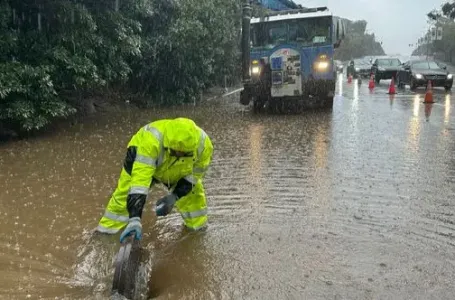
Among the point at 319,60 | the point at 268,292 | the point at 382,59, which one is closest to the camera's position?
the point at 268,292

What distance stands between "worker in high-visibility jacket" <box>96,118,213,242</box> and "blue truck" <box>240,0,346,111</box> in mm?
8883

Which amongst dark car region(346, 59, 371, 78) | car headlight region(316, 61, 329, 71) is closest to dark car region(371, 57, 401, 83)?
dark car region(346, 59, 371, 78)

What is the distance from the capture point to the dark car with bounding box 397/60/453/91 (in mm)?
20703

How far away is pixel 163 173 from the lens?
13.3 ft

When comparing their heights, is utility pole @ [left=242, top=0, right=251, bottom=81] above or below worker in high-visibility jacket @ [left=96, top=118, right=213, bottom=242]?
above

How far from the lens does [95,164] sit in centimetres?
740

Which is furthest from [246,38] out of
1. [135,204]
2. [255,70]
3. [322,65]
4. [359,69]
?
[359,69]

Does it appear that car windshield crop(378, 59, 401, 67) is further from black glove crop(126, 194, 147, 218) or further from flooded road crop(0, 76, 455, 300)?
black glove crop(126, 194, 147, 218)

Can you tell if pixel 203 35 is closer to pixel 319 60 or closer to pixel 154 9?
pixel 154 9

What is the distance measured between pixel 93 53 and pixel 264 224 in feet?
23.1

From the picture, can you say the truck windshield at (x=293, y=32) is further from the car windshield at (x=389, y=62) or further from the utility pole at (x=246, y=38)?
the car windshield at (x=389, y=62)

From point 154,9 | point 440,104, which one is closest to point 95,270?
point 154,9

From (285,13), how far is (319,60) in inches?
66.6

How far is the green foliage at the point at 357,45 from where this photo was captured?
8318 cm
